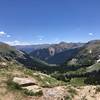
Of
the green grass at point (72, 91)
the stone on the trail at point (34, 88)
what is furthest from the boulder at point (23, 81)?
A: the green grass at point (72, 91)

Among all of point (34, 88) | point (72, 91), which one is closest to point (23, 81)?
point (34, 88)

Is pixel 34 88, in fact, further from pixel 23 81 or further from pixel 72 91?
pixel 72 91

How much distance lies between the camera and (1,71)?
37094 mm

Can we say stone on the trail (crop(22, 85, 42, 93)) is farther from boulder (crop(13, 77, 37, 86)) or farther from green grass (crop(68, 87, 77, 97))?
green grass (crop(68, 87, 77, 97))

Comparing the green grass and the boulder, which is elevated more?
the boulder

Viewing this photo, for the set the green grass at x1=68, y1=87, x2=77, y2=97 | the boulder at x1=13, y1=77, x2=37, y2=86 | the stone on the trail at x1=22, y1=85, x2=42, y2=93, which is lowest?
the green grass at x1=68, y1=87, x2=77, y2=97

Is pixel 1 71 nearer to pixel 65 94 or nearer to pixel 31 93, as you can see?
pixel 31 93

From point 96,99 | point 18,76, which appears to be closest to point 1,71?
point 18,76

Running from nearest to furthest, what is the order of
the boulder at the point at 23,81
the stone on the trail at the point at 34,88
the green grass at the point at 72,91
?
the stone on the trail at the point at 34,88 < the green grass at the point at 72,91 < the boulder at the point at 23,81

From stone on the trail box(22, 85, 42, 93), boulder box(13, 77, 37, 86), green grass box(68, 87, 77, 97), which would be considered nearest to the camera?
stone on the trail box(22, 85, 42, 93)

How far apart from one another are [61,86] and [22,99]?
22.7 feet

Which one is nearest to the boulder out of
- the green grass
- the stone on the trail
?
the stone on the trail

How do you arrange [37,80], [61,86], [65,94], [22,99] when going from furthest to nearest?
[37,80], [61,86], [65,94], [22,99]

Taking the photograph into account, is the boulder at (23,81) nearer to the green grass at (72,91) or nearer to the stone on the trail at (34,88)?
the stone on the trail at (34,88)
